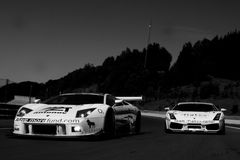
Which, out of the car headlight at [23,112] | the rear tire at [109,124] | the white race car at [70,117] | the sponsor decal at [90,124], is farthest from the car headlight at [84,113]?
the car headlight at [23,112]

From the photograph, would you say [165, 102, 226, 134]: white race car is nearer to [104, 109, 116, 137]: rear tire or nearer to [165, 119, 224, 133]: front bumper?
[165, 119, 224, 133]: front bumper

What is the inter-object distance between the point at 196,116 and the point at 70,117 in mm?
6023

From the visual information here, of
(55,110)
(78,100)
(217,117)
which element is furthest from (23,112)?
(217,117)

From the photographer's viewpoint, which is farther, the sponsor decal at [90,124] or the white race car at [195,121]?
the white race car at [195,121]

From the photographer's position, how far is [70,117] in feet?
31.6

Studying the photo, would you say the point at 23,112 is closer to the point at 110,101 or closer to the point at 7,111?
the point at 110,101

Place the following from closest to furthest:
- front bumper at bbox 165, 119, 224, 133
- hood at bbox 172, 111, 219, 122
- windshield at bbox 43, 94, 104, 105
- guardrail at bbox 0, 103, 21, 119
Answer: windshield at bbox 43, 94, 104, 105 → front bumper at bbox 165, 119, 224, 133 → hood at bbox 172, 111, 219, 122 → guardrail at bbox 0, 103, 21, 119

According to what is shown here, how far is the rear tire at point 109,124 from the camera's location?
1037 cm

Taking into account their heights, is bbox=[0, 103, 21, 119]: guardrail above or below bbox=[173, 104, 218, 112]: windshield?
below

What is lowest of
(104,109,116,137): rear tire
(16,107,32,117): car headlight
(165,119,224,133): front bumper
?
(165,119,224,133): front bumper

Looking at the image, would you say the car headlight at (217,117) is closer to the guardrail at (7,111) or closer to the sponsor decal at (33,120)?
the sponsor decal at (33,120)

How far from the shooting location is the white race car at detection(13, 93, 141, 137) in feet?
31.2

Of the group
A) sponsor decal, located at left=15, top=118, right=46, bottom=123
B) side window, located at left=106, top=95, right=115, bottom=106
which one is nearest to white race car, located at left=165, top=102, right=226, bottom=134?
side window, located at left=106, top=95, right=115, bottom=106

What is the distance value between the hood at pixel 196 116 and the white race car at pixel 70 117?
3.83 m
